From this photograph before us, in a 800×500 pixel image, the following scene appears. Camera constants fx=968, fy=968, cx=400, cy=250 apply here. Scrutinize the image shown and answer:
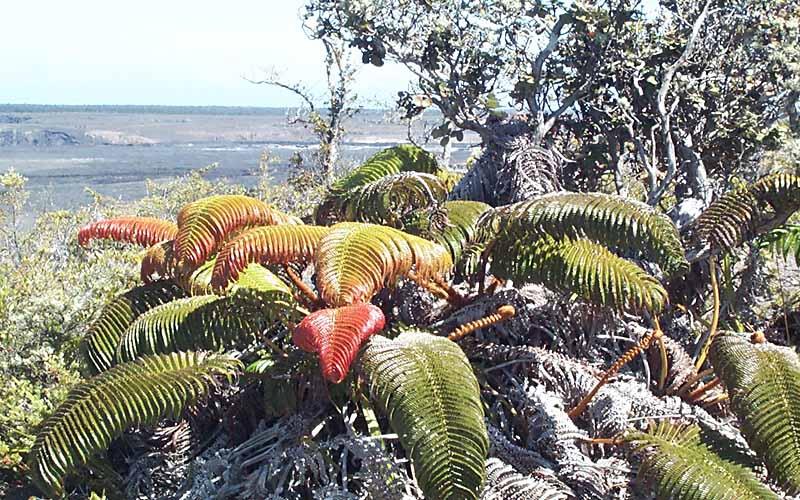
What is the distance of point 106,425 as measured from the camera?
12.1 feet

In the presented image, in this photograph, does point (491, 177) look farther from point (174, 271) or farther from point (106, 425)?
point (106, 425)

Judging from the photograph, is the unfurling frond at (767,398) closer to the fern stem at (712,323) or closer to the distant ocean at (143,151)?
the fern stem at (712,323)

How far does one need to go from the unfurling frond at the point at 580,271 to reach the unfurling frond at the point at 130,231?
165cm

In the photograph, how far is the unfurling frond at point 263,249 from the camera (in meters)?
3.74

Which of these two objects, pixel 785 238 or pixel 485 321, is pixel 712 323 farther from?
pixel 485 321

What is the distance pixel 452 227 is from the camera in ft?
15.2

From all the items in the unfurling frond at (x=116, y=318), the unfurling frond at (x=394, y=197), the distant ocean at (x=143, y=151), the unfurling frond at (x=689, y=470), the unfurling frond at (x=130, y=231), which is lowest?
the distant ocean at (x=143, y=151)

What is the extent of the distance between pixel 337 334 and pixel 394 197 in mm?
1517

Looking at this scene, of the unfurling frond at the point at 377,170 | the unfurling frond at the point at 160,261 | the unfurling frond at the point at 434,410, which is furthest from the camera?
the unfurling frond at the point at 377,170

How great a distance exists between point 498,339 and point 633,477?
0.95 metres

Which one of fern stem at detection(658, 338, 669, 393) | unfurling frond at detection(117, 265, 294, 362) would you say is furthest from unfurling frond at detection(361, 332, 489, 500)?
fern stem at detection(658, 338, 669, 393)

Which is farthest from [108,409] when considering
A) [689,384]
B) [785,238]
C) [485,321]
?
[785,238]

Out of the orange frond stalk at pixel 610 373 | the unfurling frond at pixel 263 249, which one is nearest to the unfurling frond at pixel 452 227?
the unfurling frond at pixel 263 249

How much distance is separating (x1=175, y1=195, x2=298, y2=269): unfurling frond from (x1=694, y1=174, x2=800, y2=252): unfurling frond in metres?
1.97
